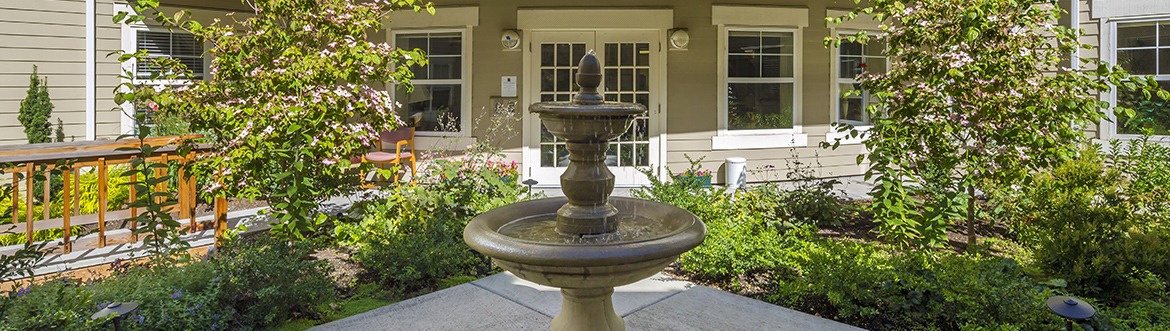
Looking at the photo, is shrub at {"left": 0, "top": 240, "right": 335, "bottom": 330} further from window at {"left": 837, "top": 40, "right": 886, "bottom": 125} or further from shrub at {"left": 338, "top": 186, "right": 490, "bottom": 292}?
window at {"left": 837, "top": 40, "right": 886, "bottom": 125}

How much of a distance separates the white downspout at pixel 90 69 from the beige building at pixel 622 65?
1 centimetres

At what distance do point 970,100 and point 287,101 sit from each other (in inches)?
165

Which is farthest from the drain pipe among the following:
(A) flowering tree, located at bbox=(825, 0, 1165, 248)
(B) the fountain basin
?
(B) the fountain basin

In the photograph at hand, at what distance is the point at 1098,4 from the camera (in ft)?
21.8

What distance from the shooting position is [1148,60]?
21.7ft

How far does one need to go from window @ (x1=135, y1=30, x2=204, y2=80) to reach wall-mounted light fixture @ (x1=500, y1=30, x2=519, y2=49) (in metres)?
3.33

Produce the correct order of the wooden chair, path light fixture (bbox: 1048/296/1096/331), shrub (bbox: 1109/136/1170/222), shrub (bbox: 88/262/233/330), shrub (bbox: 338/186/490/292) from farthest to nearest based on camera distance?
the wooden chair
shrub (bbox: 1109/136/1170/222)
shrub (bbox: 338/186/490/292)
shrub (bbox: 88/262/233/330)
path light fixture (bbox: 1048/296/1096/331)

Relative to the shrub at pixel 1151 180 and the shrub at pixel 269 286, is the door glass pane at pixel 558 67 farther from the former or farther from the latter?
the shrub at pixel 1151 180

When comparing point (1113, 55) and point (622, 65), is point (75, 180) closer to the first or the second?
point (622, 65)

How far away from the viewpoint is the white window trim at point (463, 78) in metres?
6.87

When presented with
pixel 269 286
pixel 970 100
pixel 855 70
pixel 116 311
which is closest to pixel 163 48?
pixel 269 286

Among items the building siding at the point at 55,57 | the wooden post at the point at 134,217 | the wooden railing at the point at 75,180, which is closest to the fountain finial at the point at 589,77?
the wooden post at the point at 134,217

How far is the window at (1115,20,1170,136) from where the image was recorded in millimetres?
6523

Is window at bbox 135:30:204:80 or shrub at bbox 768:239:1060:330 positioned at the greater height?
window at bbox 135:30:204:80
